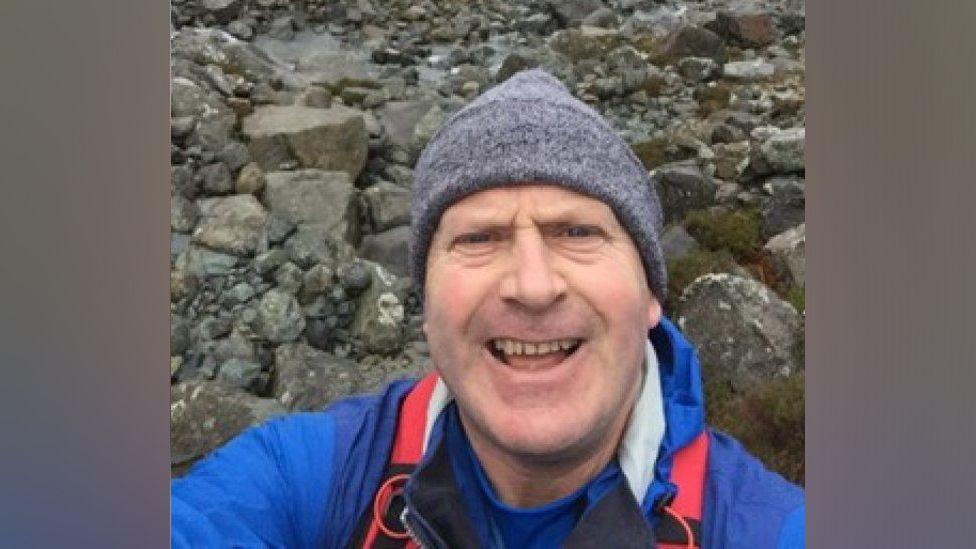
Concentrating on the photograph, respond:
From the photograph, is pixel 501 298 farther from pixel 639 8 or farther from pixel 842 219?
pixel 639 8

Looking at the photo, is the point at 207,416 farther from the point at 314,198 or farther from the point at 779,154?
the point at 779,154

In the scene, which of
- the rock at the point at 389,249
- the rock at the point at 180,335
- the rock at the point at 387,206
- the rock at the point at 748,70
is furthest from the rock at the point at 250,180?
the rock at the point at 748,70

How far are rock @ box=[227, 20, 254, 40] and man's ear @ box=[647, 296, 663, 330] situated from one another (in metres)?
6.83

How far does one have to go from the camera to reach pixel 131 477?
74 cm

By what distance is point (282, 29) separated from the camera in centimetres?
831

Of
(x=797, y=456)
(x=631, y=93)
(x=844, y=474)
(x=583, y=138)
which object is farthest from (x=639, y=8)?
(x=844, y=474)

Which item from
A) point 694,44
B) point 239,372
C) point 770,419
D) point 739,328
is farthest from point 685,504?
point 694,44

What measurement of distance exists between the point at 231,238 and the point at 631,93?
4.07 metres

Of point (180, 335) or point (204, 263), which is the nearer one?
point (180, 335)

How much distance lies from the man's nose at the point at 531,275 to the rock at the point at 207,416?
74.7 inches

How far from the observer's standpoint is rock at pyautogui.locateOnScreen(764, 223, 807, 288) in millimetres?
3730

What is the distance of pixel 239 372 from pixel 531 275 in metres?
3.02

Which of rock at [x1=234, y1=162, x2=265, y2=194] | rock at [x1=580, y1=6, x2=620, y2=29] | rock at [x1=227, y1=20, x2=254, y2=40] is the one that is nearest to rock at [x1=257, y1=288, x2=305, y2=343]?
rock at [x1=234, y1=162, x2=265, y2=194]

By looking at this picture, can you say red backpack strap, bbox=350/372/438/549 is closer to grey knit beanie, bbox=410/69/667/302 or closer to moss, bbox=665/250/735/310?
grey knit beanie, bbox=410/69/667/302
